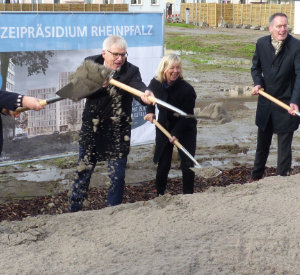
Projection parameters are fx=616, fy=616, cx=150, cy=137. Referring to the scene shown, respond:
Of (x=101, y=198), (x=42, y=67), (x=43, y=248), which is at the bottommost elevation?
(x=101, y=198)

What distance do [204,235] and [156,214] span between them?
618 millimetres

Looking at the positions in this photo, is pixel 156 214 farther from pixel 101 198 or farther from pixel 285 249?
pixel 101 198

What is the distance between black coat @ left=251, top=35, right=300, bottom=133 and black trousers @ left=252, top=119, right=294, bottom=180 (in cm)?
9

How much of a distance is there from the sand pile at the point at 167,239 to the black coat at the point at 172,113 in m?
0.94

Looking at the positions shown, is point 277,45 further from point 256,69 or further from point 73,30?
point 73,30

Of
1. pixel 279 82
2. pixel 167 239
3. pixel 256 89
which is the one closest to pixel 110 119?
pixel 167 239

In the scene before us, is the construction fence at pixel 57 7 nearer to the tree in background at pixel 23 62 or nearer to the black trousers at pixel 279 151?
the tree in background at pixel 23 62

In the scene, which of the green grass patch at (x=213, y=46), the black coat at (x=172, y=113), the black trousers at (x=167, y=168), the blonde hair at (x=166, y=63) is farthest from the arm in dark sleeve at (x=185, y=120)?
the green grass patch at (x=213, y=46)

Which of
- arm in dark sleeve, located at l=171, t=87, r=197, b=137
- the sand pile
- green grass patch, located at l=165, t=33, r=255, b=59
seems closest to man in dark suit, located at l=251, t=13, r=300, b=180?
arm in dark sleeve, located at l=171, t=87, r=197, b=137

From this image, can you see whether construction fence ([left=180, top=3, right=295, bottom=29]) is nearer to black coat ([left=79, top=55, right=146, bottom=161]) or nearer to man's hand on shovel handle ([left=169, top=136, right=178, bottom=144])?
man's hand on shovel handle ([left=169, top=136, right=178, bottom=144])

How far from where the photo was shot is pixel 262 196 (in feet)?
18.6

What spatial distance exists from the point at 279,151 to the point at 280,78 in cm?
84

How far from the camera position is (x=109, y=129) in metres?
5.84

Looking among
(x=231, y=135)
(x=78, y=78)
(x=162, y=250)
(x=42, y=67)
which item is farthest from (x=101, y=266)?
(x=231, y=135)
